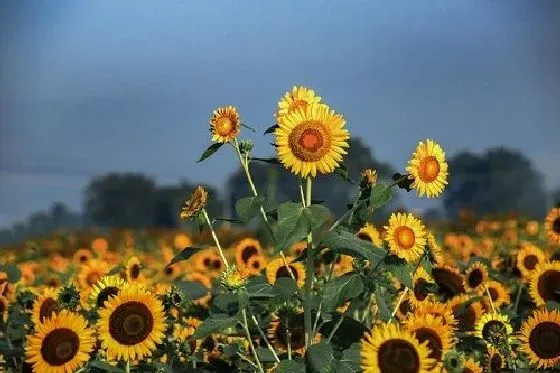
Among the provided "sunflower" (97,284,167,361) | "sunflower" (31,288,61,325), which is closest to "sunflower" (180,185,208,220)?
"sunflower" (97,284,167,361)

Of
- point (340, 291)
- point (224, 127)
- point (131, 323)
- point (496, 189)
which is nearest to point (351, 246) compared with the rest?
point (340, 291)

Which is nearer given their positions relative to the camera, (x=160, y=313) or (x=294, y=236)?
(x=294, y=236)

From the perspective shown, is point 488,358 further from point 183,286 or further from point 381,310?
point 183,286

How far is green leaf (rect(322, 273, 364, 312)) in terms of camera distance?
2.87m

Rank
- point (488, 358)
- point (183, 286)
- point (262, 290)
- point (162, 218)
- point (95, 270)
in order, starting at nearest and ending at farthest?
point (262, 290) → point (488, 358) → point (183, 286) → point (95, 270) → point (162, 218)

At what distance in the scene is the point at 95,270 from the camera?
4.80 metres

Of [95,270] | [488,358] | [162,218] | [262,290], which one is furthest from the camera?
[162,218]

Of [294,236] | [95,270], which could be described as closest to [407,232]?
[294,236]

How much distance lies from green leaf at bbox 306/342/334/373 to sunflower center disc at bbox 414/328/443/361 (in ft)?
0.75

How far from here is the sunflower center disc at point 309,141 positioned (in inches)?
113

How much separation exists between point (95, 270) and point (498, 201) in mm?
19594

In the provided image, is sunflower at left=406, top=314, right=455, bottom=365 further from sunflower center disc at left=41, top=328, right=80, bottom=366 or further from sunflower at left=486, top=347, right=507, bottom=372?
sunflower center disc at left=41, top=328, right=80, bottom=366

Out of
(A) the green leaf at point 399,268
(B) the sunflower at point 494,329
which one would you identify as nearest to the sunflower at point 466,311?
(B) the sunflower at point 494,329

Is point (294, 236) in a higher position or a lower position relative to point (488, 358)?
higher
